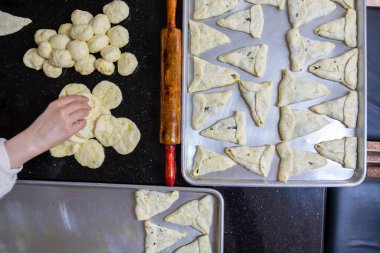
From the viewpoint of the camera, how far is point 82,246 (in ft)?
4.39

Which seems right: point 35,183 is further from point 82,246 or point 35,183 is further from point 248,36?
point 248,36

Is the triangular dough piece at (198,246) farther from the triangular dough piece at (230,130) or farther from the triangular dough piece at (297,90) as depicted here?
the triangular dough piece at (297,90)

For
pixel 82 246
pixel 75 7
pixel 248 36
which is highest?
pixel 75 7

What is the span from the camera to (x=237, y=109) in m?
1.28

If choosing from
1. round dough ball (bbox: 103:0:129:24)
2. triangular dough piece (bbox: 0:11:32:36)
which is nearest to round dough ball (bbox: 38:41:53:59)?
triangular dough piece (bbox: 0:11:32:36)

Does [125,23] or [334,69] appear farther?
[125,23]

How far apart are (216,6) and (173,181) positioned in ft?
1.86

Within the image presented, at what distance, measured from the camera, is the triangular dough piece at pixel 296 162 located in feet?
4.03

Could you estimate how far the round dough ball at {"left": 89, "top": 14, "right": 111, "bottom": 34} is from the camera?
4.28ft

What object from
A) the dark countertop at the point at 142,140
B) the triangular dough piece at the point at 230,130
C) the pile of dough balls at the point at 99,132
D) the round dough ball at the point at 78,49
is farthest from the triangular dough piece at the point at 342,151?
the round dough ball at the point at 78,49

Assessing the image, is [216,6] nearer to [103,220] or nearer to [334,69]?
[334,69]

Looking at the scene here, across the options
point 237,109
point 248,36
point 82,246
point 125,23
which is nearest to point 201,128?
point 237,109

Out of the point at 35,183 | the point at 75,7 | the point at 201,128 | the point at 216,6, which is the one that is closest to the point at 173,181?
the point at 201,128

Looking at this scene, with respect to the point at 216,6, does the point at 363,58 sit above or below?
below
